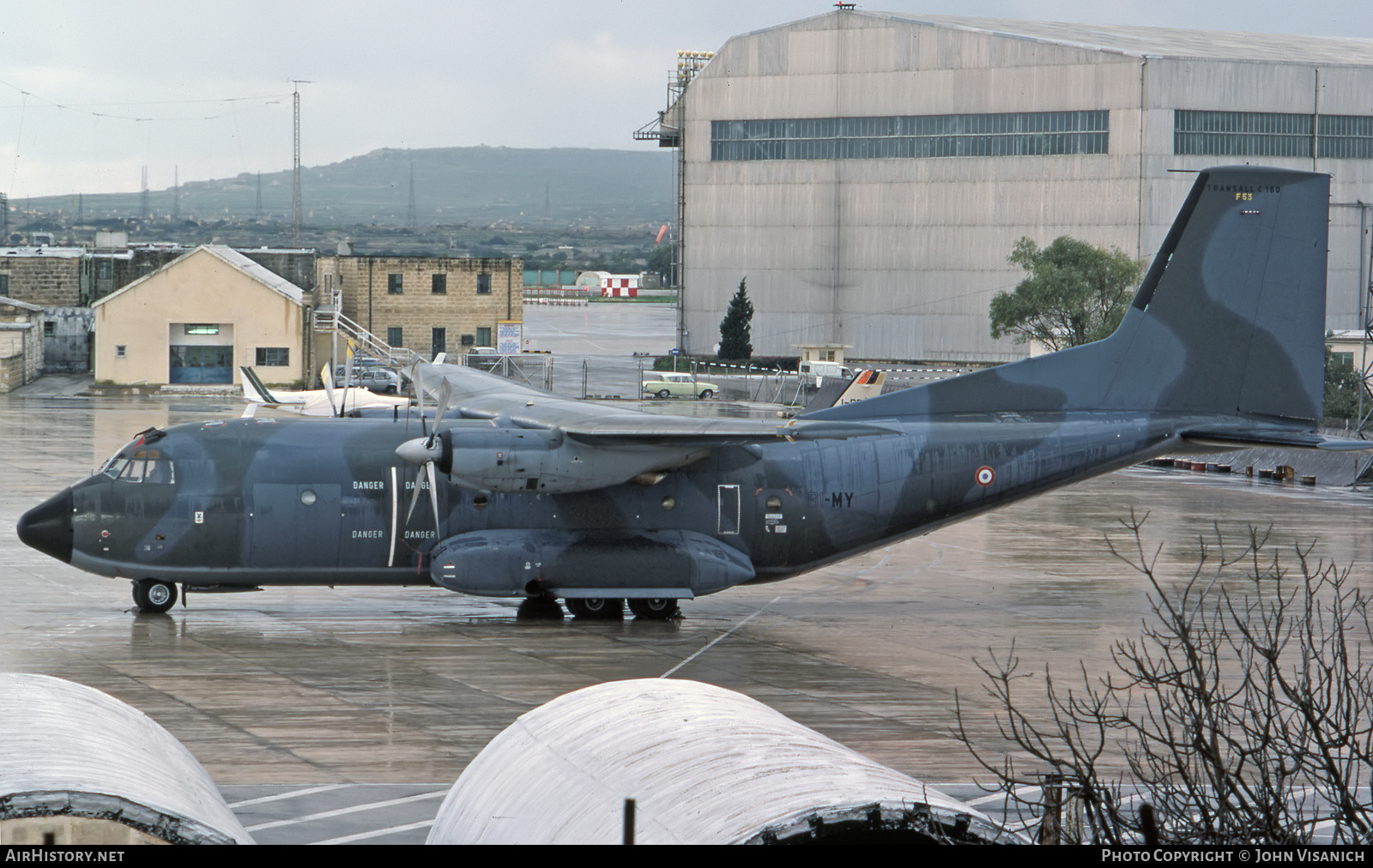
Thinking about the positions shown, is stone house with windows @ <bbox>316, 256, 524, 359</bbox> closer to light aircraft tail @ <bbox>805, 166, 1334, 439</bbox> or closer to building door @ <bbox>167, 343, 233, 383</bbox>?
building door @ <bbox>167, 343, 233, 383</bbox>

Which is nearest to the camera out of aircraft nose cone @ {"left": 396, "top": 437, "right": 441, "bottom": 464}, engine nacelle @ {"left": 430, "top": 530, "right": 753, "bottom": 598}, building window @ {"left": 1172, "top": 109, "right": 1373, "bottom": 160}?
aircraft nose cone @ {"left": 396, "top": 437, "right": 441, "bottom": 464}

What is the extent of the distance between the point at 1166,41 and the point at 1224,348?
274 ft

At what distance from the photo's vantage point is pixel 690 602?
27.3 meters

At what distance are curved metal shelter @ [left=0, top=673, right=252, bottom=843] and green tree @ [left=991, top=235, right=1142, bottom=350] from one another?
2777 inches

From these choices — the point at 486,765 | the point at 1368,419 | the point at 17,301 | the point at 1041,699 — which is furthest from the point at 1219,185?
the point at 17,301

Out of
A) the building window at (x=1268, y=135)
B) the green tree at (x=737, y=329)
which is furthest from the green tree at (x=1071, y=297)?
the green tree at (x=737, y=329)

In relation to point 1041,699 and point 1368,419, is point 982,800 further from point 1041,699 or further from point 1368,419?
point 1368,419

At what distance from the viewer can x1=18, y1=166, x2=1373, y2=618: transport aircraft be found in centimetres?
2308

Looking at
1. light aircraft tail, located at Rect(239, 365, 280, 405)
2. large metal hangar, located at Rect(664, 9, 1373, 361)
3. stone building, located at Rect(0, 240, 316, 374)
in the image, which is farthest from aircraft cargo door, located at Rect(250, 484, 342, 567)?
large metal hangar, located at Rect(664, 9, 1373, 361)

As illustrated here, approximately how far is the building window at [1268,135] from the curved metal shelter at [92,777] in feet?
294

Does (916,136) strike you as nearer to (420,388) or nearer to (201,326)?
(201,326)

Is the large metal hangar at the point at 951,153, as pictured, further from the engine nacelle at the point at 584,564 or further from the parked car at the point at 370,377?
the engine nacelle at the point at 584,564

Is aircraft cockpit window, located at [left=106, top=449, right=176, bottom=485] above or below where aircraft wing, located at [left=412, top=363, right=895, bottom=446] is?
below

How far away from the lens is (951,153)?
317ft
